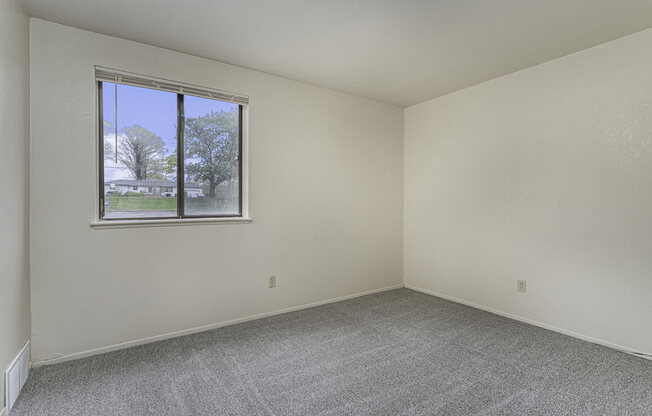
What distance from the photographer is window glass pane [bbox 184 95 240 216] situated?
2912 millimetres

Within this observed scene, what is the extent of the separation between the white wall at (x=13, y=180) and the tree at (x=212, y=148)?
1093 mm

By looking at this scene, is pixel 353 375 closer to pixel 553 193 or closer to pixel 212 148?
pixel 212 148

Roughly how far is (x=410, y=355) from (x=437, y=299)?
1.54 meters

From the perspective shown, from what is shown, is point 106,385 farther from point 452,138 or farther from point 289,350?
point 452,138

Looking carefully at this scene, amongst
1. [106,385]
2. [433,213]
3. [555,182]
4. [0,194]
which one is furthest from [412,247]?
[0,194]

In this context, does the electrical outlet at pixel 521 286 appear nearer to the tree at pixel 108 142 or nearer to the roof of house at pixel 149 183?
the roof of house at pixel 149 183

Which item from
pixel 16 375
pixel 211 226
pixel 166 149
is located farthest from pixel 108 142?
pixel 16 375

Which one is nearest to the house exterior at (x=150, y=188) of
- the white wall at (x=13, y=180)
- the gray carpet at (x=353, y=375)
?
the white wall at (x=13, y=180)

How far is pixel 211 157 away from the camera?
303 centimetres

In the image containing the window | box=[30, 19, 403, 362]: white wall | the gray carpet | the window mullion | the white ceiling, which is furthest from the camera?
the window mullion

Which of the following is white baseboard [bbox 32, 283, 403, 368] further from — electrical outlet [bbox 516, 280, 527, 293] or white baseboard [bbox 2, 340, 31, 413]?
electrical outlet [bbox 516, 280, 527, 293]

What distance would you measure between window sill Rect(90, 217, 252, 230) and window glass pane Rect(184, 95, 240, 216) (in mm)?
116

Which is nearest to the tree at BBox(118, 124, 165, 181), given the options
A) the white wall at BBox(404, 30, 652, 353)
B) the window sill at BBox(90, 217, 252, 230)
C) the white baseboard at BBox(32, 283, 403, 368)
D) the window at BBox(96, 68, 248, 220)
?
the window at BBox(96, 68, 248, 220)

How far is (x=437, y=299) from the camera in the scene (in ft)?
12.6
